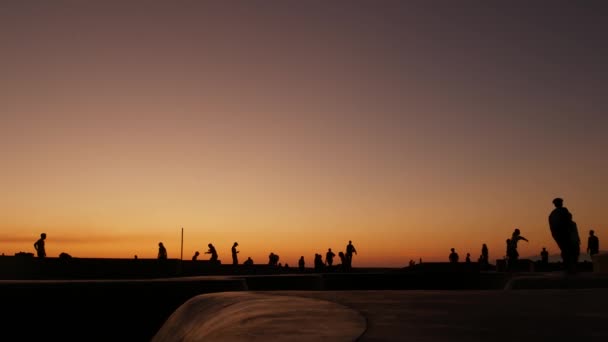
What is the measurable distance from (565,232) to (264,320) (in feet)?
32.3

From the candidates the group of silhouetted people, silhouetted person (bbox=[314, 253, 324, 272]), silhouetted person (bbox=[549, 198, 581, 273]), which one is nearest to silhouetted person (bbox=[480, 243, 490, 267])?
the group of silhouetted people

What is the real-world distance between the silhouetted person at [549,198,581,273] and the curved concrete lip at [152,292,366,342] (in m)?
8.07

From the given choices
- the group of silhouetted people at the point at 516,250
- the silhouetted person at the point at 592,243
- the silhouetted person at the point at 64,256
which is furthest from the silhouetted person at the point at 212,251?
the silhouetted person at the point at 592,243

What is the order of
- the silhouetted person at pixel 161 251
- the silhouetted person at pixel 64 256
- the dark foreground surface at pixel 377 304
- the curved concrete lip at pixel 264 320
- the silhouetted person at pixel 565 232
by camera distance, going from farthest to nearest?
1. the silhouetted person at pixel 161 251
2. the silhouetted person at pixel 64 256
3. the silhouetted person at pixel 565 232
4. the dark foreground surface at pixel 377 304
5. the curved concrete lip at pixel 264 320

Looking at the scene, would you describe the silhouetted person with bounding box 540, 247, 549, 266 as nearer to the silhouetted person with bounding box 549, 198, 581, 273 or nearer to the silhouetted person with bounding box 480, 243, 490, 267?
the silhouetted person with bounding box 480, 243, 490, 267

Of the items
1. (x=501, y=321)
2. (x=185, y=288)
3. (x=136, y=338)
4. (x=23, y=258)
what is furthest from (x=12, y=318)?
(x=23, y=258)

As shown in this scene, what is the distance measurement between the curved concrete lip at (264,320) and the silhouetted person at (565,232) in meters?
8.07

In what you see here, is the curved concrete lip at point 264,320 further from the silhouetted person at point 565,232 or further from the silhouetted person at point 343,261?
the silhouetted person at point 343,261

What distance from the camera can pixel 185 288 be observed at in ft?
35.4

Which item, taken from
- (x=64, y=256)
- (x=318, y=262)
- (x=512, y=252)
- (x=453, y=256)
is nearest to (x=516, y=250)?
(x=512, y=252)

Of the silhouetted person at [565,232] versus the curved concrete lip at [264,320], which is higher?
the silhouetted person at [565,232]

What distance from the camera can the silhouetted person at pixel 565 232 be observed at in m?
11.9

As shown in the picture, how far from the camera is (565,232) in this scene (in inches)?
472

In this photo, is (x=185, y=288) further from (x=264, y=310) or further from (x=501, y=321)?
(x=501, y=321)
